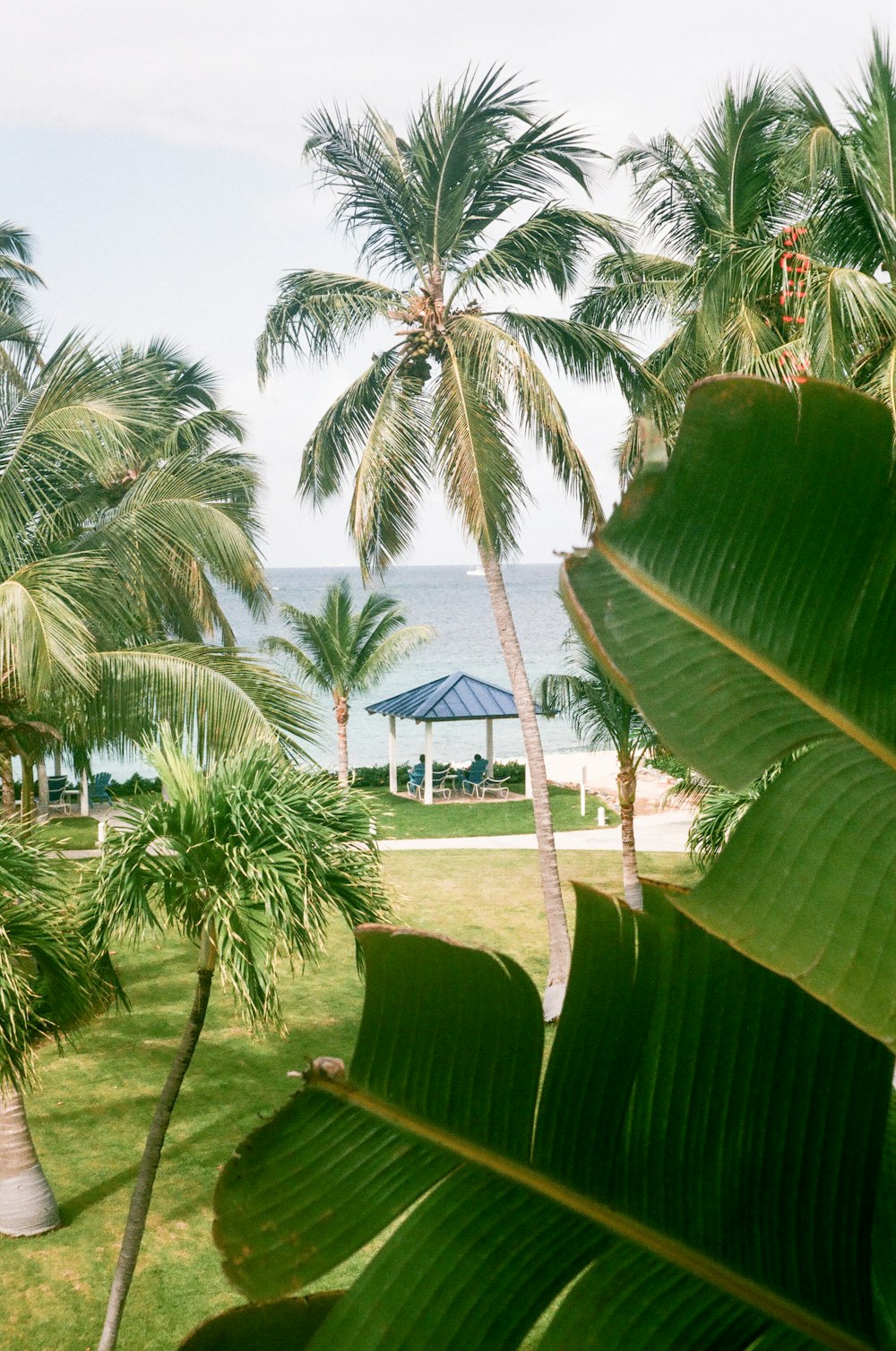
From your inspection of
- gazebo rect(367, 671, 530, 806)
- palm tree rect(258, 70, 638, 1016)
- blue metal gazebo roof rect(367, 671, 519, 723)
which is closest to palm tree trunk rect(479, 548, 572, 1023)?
palm tree rect(258, 70, 638, 1016)

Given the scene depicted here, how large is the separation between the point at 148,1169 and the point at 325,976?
25.2ft

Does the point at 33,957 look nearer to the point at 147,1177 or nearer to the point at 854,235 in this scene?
the point at 147,1177

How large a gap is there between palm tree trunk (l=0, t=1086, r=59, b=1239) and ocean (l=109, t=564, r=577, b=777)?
142 inches

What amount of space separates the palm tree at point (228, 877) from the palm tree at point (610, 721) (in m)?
8.65

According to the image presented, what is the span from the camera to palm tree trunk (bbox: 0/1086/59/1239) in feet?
24.2

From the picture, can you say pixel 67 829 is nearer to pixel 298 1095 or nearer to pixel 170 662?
pixel 170 662

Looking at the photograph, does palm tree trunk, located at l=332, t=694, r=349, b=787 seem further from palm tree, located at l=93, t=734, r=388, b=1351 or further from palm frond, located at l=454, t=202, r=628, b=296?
palm tree, located at l=93, t=734, r=388, b=1351

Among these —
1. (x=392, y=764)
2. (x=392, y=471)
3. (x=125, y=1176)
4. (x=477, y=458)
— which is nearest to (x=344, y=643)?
(x=392, y=764)

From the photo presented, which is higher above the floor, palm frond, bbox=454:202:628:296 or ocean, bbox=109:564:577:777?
palm frond, bbox=454:202:628:296

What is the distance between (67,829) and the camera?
71.2ft

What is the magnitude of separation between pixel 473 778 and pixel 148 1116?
18476 mm

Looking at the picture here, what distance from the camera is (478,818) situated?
80.5 feet

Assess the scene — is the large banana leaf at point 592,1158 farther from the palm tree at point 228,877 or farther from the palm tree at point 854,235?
the palm tree at point 854,235

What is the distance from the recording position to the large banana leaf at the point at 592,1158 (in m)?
0.94
